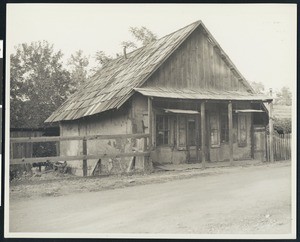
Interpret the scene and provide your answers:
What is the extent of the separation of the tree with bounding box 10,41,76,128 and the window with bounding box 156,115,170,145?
3.94 metres

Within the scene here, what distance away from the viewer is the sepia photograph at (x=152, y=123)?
991cm

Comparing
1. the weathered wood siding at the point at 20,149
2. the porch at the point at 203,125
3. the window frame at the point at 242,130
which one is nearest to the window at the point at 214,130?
the porch at the point at 203,125

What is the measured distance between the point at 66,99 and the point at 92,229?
1028 cm

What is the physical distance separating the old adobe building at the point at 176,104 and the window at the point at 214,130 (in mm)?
39

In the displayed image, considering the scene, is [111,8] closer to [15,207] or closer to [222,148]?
[15,207]

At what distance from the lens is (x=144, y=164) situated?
13.2 m

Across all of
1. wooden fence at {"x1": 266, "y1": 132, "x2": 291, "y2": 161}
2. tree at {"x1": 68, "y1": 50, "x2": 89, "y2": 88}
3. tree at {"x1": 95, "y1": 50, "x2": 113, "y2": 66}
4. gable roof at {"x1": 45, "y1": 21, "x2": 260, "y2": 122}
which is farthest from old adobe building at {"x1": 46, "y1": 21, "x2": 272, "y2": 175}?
wooden fence at {"x1": 266, "y1": 132, "x2": 291, "y2": 161}

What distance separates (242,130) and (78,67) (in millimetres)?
6942

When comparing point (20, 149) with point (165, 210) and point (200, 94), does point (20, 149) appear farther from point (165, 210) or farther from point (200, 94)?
point (200, 94)

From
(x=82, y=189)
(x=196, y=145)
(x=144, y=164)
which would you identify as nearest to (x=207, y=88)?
(x=196, y=145)

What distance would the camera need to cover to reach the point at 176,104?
1548 cm

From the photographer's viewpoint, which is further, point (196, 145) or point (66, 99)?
point (66, 99)

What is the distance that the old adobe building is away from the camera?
14.5m

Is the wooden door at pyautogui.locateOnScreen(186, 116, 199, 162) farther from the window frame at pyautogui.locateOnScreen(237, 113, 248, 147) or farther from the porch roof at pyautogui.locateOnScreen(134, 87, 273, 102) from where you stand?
the window frame at pyautogui.locateOnScreen(237, 113, 248, 147)
